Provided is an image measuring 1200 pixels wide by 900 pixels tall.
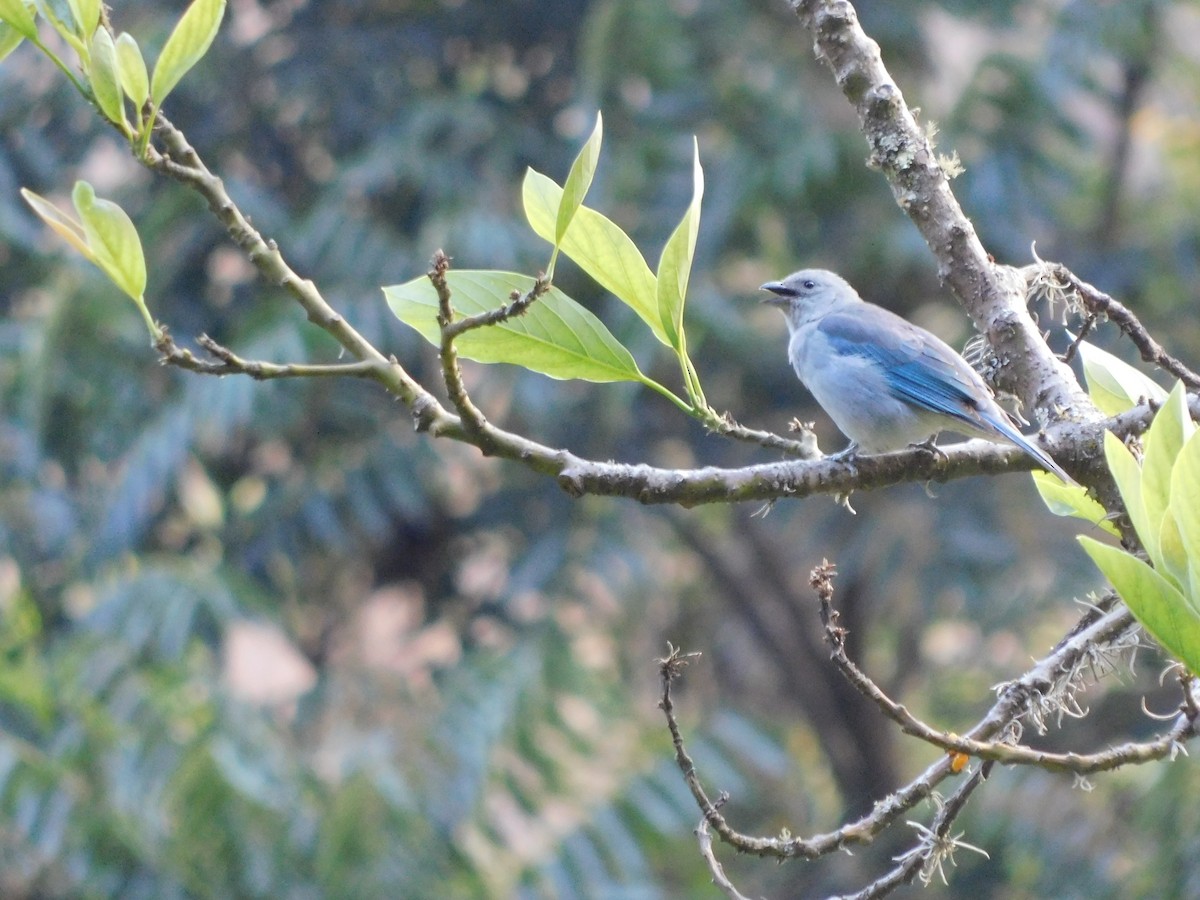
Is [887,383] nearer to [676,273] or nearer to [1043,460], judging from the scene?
[1043,460]

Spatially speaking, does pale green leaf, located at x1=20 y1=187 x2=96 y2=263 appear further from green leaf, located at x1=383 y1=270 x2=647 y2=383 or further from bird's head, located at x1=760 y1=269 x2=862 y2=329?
bird's head, located at x1=760 y1=269 x2=862 y2=329

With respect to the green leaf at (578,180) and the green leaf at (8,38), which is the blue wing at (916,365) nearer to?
the green leaf at (578,180)

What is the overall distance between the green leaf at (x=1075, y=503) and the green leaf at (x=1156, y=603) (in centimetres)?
42

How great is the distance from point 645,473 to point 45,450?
6.02 metres

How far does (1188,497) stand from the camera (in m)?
1.31

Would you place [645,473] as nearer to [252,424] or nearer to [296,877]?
[296,877]

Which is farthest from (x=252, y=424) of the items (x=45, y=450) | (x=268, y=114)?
(x=268, y=114)

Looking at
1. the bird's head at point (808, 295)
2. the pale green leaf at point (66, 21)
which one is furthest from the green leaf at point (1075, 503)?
the bird's head at point (808, 295)

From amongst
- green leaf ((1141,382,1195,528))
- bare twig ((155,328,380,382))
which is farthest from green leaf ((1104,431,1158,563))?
bare twig ((155,328,380,382))

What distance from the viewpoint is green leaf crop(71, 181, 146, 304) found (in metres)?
1.41

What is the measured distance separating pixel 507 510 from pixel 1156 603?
6170 mm

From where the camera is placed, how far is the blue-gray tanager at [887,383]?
10.5 ft

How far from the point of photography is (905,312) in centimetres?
768

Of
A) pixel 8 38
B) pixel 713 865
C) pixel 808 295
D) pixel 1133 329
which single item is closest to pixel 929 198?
pixel 1133 329
